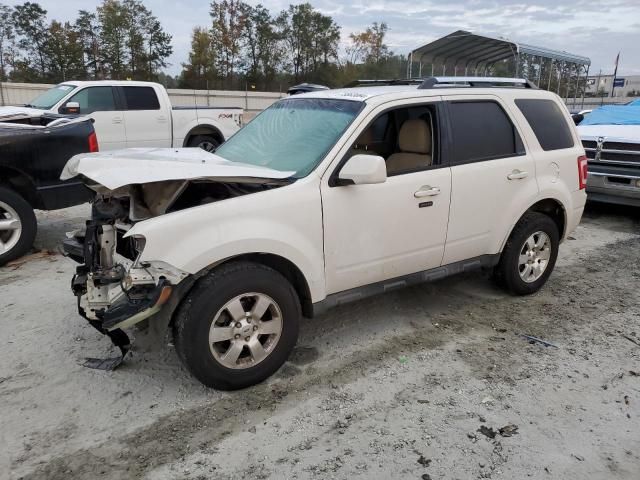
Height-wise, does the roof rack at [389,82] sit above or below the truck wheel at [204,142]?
above

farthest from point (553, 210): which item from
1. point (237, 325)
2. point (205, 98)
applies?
point (205, 98)

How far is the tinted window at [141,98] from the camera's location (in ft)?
35.5

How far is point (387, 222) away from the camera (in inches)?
147

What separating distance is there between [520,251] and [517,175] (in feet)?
2.32

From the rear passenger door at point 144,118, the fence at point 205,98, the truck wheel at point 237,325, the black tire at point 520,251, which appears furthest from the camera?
the fence at point 205,98

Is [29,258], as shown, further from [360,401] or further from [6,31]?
[6,31]

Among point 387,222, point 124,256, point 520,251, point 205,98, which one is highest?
point 205,98

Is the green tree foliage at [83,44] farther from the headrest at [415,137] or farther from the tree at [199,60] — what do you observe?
the headrest at [415,137]

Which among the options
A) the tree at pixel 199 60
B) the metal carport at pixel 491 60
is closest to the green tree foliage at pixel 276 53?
the tree at pixel 199 60

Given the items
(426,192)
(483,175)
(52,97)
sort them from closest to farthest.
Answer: (426,192), (483,175), (52,97)

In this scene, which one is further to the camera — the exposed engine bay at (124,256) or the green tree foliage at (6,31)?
the green tree foliage at (6,31)

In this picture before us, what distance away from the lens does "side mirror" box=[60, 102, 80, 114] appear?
9.53 metres

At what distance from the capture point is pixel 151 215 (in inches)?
132

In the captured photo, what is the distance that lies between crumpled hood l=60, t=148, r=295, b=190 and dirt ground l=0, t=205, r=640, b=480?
103cm
